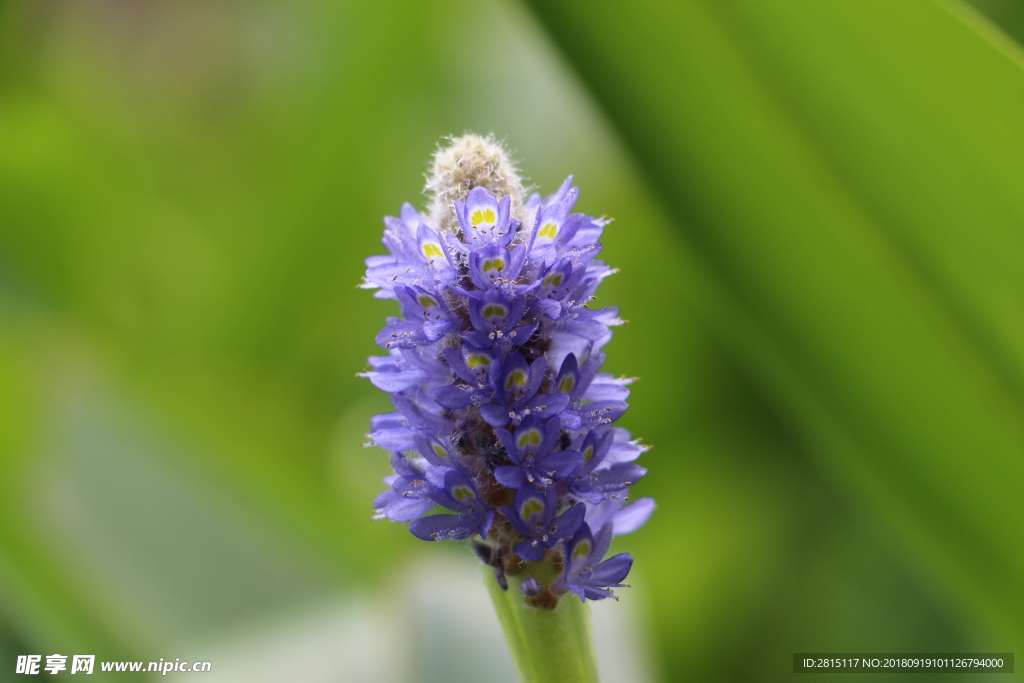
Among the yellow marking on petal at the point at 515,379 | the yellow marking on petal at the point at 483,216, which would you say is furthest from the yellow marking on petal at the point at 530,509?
the yellow marking on petal at the point at 483,216

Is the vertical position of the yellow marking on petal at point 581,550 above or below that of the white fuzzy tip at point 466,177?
below

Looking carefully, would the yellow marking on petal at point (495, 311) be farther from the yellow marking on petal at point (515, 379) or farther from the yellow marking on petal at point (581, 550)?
the yellow marking on petal at point (581, 550)

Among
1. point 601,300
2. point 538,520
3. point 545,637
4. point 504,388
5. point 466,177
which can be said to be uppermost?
point 601,300

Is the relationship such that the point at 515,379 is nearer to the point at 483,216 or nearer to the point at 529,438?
the point at 529,438

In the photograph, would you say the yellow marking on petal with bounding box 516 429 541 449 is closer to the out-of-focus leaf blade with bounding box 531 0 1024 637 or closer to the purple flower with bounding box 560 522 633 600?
the purple flower with bounding box 560 522 633 600
